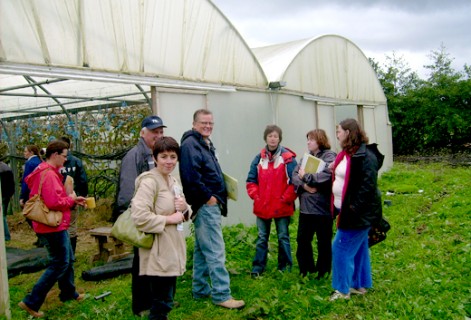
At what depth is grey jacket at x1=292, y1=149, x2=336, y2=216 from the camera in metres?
4.83

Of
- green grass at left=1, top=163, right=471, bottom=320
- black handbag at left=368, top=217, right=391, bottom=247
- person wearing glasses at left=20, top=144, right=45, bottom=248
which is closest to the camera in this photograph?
green grass at left=1, top=163, right=471, bottom=320

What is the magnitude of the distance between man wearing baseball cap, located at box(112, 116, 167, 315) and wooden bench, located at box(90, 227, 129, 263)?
2264mm

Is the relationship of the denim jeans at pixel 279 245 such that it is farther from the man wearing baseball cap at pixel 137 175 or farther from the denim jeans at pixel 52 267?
the denim jeans at pixel 52 267

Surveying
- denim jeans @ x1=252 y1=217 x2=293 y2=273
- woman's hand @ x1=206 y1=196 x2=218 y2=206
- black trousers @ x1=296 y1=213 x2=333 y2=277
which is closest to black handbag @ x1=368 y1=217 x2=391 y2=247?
black trousers @ x1=296 y1=213 x2=333 y2=277

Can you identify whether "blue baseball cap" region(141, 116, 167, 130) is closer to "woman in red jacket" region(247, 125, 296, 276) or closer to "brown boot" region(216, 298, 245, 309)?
"woman in red jacket" region(247, 125, 296, 276)

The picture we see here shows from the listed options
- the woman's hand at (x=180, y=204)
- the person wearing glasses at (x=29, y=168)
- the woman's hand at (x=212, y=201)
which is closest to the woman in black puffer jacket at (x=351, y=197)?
the woman's hand at (x=212, y=201)

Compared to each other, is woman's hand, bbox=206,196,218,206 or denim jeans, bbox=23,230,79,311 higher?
woman's hand, bbox=206,196,218,206

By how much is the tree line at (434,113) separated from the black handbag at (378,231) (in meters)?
14.4

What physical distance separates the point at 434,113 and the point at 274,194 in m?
15.0

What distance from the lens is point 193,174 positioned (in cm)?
428

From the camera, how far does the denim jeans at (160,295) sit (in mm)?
3650

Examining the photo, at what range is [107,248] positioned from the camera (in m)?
6.54

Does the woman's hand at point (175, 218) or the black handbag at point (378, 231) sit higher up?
the woman's hand at point (175, 218)

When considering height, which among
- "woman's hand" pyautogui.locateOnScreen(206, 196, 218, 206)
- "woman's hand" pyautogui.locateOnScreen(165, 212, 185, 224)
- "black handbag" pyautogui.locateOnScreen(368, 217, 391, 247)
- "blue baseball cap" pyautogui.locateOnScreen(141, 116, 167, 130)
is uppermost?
"blue baseball cap" pyautogui.locateOnScreen(141, 116, 167, 130)
